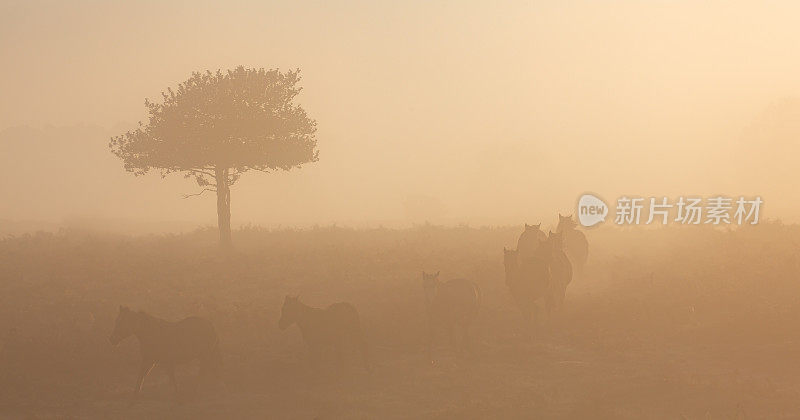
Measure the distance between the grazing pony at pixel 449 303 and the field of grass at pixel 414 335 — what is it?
833 mm

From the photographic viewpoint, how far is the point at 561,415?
13977 millimetres

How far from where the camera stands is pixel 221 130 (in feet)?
122

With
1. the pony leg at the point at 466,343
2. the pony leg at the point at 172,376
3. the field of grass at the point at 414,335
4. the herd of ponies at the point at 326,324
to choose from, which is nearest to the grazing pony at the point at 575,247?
the field of grass at the point at 414,335

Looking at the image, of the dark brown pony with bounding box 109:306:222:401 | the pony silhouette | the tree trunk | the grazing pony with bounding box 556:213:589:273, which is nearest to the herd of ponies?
the dark brown pony with bounding box 109:306:222:401

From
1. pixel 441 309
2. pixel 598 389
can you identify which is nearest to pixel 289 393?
pixel 441 309

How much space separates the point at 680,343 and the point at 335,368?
9446 mm

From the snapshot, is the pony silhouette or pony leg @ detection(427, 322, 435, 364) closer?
pony leg @ detection(427, 322, 435, 364)

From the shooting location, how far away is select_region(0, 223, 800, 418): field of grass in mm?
15102

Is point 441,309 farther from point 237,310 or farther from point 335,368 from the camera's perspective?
point 237,310

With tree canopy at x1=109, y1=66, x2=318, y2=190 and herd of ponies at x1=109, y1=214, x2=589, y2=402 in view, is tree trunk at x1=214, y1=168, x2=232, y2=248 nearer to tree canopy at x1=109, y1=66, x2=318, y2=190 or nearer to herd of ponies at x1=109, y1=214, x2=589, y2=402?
tree canopy at x1=109, y1=66, x2=318, y2=190

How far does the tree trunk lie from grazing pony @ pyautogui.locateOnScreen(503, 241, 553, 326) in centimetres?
1976

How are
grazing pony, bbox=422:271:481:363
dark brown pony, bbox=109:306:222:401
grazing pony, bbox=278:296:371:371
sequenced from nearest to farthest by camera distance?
1. dark brown pony, bbox=109:306:222:401
2. grazing pony, bbox=278:296:371:371
3. grazing pony, bbox=422:271:481:363

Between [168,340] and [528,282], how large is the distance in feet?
34.7

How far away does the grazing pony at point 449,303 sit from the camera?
19.5m
